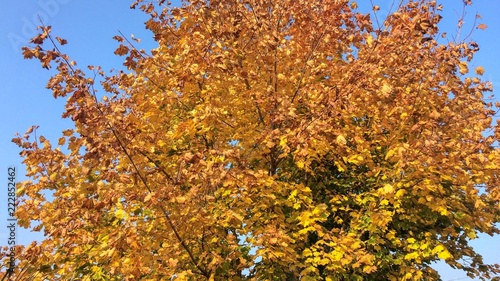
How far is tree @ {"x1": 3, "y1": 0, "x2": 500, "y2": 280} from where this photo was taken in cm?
564

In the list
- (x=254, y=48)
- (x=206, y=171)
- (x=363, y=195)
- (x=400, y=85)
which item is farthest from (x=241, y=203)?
(x=400, y=85)

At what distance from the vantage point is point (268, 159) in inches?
308

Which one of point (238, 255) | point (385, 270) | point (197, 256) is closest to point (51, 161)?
point (197, 256)

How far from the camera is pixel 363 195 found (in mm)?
7742

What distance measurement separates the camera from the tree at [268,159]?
564 centimetres

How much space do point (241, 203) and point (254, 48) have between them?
117 inches

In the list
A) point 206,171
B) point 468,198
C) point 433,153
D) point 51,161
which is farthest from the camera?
point 468,198

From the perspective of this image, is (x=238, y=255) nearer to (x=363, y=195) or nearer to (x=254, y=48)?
(x=363, y=195)

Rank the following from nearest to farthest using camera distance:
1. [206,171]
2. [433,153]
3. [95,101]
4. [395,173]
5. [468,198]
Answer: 1. [95,101]
2. [206,171]
3. [433,153]
4. [395,173]
5. [468,198]

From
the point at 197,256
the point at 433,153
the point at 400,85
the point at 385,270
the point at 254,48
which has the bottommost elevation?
the point at 385,270

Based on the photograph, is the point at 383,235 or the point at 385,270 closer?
the point at 383,235

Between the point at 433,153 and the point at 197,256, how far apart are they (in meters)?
3.85

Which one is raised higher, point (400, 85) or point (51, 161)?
point (51, 161)

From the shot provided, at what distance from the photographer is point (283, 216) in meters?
6.78
